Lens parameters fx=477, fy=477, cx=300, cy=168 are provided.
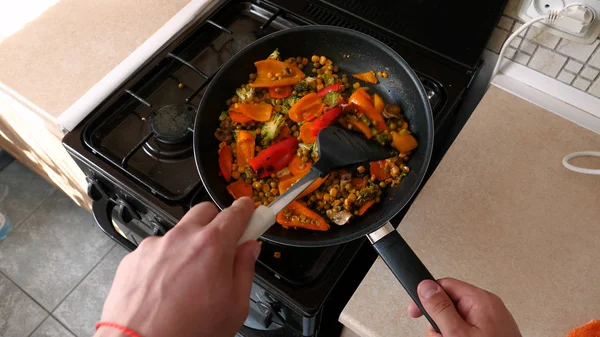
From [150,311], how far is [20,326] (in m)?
1.57

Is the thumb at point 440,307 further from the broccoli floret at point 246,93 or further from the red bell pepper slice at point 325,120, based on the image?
the broccoli floret at point 246,93

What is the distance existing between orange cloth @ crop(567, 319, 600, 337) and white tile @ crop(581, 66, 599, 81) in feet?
1.80

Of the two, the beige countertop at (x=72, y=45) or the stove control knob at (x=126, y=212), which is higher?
the beige countertop at (x=72, y=45)

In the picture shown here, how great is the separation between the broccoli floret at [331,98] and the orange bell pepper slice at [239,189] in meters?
0.25

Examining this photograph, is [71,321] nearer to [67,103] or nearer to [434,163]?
[67,103]

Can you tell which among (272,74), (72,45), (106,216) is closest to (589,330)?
(272,74)

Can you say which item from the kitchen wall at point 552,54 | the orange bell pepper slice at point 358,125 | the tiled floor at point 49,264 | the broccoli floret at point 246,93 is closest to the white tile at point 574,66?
the kitchen wall at point 552,54

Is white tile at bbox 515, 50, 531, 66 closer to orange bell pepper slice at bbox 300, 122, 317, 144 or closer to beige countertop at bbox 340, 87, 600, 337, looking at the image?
beige countertop at bbox 340, 87, 600, 337

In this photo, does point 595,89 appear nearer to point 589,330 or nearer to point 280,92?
point 589,330

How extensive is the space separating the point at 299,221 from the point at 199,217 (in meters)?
0.26

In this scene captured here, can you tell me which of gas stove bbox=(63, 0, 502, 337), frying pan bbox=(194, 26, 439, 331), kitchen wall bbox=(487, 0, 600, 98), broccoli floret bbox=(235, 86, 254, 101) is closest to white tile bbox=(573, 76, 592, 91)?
kitchen wall bbox=(487, 0, 600, 98)

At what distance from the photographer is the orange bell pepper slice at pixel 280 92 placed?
3.54ft

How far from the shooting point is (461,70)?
3.73 feet

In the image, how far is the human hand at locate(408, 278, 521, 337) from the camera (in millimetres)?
655
